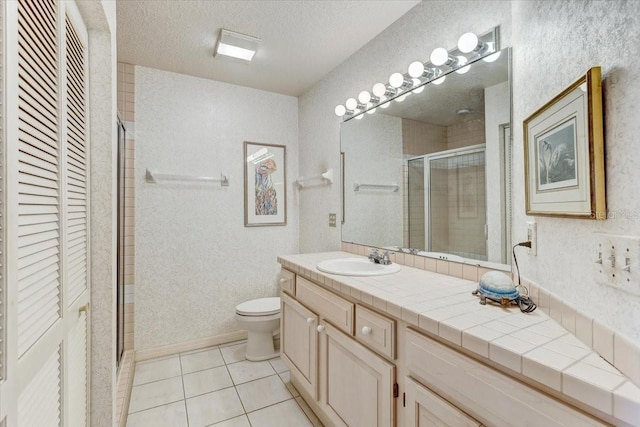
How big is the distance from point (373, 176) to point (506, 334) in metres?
1.48

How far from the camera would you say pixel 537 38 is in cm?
105

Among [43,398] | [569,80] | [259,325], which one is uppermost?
[569,80]

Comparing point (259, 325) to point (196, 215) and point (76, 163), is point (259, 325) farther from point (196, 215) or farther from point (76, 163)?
point (76, 163)

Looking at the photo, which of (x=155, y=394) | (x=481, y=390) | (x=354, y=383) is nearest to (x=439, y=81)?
(x=481, y=390)

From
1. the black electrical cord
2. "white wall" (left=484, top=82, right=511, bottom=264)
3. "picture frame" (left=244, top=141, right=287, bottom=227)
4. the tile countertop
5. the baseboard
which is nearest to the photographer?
the tile countertop

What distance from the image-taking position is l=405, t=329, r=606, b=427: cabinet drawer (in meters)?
0.68

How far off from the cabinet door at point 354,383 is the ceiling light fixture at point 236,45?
1.90 meters

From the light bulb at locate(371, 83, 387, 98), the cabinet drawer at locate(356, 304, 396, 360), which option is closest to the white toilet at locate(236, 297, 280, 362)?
the cabinet drawer at locate(356, 304, 396, 360)

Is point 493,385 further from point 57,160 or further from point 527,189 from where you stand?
point 57,160

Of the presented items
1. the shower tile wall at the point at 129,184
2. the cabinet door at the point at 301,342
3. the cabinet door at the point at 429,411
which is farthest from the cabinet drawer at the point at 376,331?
the shower tile wall at the point at 129,184

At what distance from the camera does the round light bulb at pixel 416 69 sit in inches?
65.9

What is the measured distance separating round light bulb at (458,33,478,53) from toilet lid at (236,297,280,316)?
6.86 ft

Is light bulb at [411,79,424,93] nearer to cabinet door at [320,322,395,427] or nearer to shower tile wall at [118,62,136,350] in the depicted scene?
cabinet door at [320,322,395,427]

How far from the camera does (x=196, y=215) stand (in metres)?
2.68
